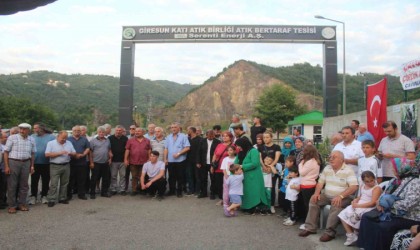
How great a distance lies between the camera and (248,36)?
657 inches

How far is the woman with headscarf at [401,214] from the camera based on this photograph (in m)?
4.24

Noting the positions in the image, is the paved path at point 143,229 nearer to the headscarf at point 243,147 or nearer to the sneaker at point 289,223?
the sneaker at point 289,223

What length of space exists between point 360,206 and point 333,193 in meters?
0.62

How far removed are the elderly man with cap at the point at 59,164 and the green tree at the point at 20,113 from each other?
47.7 meters

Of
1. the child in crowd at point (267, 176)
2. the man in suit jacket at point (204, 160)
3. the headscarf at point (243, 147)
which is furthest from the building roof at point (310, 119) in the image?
the headscarf at point (243, 147)

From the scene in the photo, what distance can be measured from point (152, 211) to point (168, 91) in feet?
332

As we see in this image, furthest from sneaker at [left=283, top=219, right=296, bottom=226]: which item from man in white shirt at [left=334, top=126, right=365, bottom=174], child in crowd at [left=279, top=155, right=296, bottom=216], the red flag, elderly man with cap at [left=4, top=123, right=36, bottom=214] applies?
elderly man with cap at [left=4, top=123, right=36, bottom=214]

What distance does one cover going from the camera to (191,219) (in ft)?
21.4

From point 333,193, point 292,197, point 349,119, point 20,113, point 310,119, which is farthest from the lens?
point 20,113

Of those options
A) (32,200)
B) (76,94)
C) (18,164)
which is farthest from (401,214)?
(76,94)

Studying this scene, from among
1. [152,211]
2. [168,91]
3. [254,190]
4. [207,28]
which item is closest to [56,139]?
[152,211]

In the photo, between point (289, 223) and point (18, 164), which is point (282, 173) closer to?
point (289, 223)

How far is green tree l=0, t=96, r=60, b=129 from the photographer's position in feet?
178

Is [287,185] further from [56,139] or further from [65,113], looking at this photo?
[65,113]
